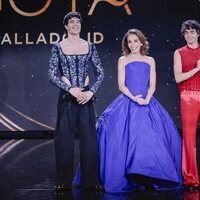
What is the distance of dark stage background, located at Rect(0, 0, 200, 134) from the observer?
6711mm

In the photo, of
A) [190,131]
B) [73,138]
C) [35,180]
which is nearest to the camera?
[73,138]

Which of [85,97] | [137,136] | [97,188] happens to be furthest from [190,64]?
[97,188]

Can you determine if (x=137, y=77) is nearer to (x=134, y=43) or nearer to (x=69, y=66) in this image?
(x=134, y=43)

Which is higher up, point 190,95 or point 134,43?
point 134,43

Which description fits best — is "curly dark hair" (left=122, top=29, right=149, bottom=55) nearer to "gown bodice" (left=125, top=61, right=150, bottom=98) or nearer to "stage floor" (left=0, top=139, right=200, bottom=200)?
"gown bodice" (left=125, top=61, right=150, bottom=98)

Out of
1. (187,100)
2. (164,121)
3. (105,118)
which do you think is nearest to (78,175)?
(105,118)

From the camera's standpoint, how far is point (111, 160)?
3447 millimetres

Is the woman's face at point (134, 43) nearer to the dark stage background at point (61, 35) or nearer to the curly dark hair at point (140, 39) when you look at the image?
the curly dark hair at point (140, 39)

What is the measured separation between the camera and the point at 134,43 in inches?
140

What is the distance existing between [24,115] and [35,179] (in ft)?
10.1

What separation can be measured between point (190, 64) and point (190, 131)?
507 mm

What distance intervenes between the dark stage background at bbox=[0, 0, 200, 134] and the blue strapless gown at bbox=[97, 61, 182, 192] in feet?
10.6

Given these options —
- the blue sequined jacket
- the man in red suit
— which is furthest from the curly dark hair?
the blue sequined jacket

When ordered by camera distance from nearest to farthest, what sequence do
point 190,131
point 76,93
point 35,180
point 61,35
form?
1. point 76,93
2. point 190,131
3. point 35,180
4. point 61,35
